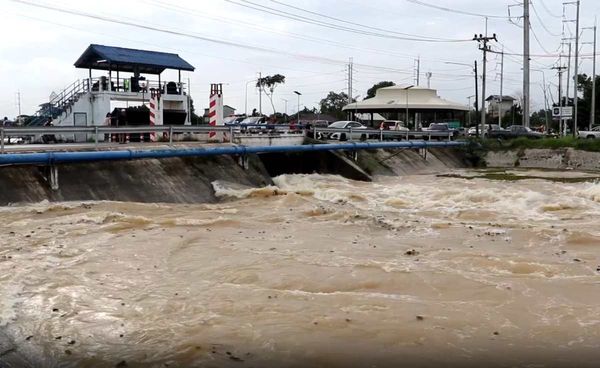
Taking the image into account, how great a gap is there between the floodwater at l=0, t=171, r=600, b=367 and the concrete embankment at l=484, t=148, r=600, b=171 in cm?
2096

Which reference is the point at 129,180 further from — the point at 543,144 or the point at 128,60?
the point at 543,144

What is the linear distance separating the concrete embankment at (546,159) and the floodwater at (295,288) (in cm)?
2096

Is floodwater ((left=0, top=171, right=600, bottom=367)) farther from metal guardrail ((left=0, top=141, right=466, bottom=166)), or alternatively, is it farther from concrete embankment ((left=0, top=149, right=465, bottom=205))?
metal guardrail ((left=0, top=141, right=466, bottom=166))

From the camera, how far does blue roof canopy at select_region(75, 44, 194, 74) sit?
3453 centimetres

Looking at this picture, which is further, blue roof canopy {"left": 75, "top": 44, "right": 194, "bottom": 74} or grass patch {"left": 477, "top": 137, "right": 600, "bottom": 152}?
blue roof canopy {"left": 75, "top": 44, "right": 194, "bottom": 74}

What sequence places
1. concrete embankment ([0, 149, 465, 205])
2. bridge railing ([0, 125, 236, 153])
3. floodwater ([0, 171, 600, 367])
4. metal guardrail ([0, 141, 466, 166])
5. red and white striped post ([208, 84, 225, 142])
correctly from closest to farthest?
1. floodwater ([0, 171, 600, 367])
2. metal guardrail ([0, 141, 466, 166])
3. concrete embankment ([0, 149, 465, 205])
4. bridge railing ([0, 125, 236, 153])
5. red and white striped post ([208, 84, 225, 142])

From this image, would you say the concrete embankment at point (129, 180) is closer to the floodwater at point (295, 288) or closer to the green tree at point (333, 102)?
the floodwater at point (295, 288)

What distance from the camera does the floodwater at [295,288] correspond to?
5.70 m

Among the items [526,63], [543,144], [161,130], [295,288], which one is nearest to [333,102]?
[526,63]

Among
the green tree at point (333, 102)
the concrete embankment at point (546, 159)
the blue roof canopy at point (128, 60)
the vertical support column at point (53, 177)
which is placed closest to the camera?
the vertical support column at point (53, 177)

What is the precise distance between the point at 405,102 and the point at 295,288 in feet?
179

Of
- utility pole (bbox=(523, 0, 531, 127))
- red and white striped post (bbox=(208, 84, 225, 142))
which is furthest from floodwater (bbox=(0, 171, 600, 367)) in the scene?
utility pole (bbox=(523, 0, 531, 127))

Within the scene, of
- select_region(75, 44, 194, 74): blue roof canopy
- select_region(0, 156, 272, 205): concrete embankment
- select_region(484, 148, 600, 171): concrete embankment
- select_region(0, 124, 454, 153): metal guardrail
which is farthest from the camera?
select_region(75, 44, 194, 74): blue roof canopy

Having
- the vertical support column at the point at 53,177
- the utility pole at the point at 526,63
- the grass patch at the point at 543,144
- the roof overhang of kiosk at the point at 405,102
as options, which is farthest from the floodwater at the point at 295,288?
the roof overhang of kiosk at the point at 405,102
